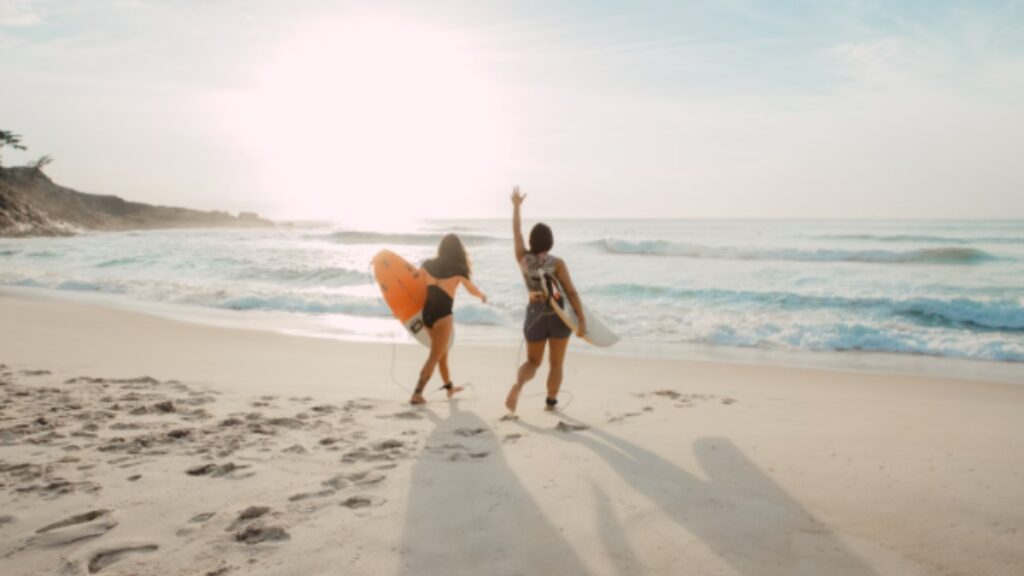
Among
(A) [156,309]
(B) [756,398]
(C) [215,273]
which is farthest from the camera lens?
(C) [215,273]

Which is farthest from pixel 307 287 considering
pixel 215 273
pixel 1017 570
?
pixel 1017 570

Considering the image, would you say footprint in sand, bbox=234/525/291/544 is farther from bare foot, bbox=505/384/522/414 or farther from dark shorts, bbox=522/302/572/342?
dark shorts, bbox=522/302/572/342

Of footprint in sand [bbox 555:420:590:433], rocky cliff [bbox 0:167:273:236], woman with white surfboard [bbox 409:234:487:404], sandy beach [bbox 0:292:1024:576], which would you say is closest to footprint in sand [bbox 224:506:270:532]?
sandy beach [bbox 0:292:1024:576]

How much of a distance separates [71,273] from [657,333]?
20.1 metres

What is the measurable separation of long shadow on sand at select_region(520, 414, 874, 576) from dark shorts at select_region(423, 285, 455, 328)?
224 cm

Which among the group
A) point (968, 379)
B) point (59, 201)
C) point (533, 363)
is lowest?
point (968, 379)

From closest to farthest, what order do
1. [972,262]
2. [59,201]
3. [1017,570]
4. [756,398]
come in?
[1017,570]
[756,398]
[972,262]
[59,201]

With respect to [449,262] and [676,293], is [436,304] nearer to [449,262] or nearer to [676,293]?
[449,262]

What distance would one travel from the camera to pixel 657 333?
1171 centimetres

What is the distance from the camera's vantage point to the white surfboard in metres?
5.75

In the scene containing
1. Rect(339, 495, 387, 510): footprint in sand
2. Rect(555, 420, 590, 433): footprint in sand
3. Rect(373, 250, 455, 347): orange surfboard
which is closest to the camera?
Rect(339, 495, 387, 510): footprint in sand

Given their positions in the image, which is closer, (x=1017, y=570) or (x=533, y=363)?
(x=1017, y=570)

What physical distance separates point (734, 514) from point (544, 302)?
9.16 feet

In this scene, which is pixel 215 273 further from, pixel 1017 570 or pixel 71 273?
pixel 1017 570
